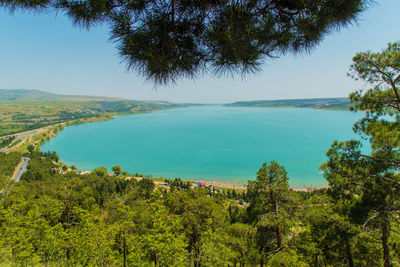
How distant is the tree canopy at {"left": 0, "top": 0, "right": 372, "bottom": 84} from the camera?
1.72m

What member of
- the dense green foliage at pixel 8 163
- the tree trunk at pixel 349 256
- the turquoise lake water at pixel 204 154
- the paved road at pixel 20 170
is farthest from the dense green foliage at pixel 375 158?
the paved road at pixel 20 170

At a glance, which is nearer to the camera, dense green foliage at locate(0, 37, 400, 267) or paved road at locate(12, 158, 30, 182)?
dense green foliage at locate(0, 37, 400, 267)

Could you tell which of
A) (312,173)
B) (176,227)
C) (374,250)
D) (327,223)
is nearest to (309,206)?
(327,223)

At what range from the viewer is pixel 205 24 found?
1.91m

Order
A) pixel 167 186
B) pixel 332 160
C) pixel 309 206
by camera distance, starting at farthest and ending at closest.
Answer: pixel 167 186 → pixel 309 206 → pixel 332 160

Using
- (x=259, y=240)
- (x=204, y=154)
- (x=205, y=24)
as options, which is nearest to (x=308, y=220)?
(x=259, y=240)

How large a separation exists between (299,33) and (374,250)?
18.3 ft

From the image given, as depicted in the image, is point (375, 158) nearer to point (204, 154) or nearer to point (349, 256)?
point (349, 256)

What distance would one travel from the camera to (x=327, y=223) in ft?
16.0

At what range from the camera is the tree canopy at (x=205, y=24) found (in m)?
1.72

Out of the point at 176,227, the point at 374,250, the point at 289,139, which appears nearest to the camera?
the point at 374,250

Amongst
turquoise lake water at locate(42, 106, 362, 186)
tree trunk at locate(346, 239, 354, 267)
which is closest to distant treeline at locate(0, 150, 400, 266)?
tree trunk at locate(346, 239, 354, 267)

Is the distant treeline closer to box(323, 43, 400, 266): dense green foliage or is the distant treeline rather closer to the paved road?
box(323, 43, 400, 266): dense green foliage

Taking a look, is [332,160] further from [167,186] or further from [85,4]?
[167,186]
